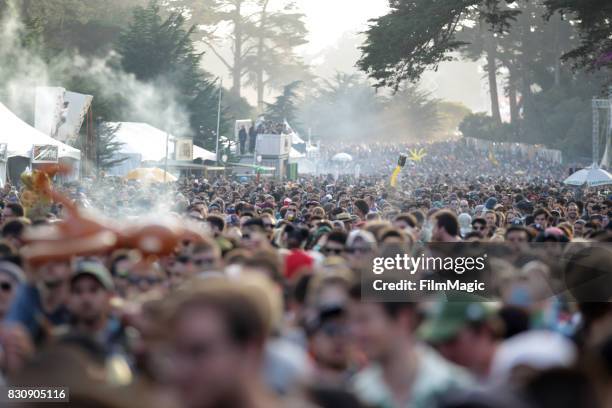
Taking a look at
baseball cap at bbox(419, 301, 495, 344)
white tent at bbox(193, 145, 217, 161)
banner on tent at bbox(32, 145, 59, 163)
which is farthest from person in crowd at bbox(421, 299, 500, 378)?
white tent at bbox(193, 145, 217, 161)

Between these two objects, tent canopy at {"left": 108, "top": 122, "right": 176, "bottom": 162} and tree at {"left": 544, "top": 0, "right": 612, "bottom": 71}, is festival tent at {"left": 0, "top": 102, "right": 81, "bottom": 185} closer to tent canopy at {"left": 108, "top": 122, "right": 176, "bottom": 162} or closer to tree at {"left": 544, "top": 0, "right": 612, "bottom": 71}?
tree at {"left": 544, "top": 0, "right": 612, "bottom": 71}

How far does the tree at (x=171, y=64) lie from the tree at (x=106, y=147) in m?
15.1

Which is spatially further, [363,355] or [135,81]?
[135,81]

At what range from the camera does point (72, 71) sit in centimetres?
5850

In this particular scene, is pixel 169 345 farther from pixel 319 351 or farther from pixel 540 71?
pixel 540 71

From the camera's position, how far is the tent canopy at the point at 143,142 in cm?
4884

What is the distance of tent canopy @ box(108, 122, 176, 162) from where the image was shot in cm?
4884

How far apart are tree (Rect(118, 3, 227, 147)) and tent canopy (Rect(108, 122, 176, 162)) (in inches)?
516

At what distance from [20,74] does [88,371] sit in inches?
1853

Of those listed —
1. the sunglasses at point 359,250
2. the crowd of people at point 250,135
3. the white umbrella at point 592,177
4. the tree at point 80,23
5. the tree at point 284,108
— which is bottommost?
the sunglasses at point 359,250

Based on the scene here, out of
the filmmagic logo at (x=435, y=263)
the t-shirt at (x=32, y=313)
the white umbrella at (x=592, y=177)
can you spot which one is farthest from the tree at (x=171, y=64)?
the t-shirt at (x=32, y=313)

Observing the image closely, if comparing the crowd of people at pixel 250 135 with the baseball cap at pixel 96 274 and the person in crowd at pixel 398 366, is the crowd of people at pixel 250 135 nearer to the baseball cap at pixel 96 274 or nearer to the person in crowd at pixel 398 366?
the baseball cap at pixel 96 274

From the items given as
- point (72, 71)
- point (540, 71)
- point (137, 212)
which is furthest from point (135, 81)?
point (137, 212)

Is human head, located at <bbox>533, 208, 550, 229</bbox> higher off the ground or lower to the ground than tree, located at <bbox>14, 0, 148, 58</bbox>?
lower
